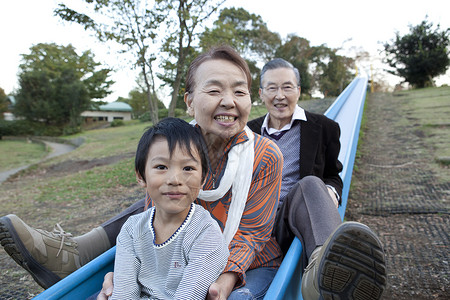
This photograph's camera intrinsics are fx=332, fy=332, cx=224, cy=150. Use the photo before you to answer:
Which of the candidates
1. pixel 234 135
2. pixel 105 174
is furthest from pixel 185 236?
pixel 105 174

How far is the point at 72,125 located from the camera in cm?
2547

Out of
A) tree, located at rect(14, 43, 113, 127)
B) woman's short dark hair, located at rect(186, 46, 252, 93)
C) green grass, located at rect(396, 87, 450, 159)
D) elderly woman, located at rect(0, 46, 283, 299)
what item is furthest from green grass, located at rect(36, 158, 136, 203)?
tree, located at rect(14, 43, 113, 127)

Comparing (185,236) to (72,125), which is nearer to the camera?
(185,236)

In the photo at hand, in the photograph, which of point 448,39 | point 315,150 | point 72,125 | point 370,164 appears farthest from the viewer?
point 72,125

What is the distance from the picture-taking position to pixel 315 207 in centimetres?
148

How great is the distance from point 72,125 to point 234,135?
88.1ft

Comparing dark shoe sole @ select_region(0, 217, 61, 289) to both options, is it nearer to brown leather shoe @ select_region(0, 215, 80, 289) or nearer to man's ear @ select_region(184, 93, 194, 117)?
brown leather shoe @ select_region(0, 215, 80, 289)

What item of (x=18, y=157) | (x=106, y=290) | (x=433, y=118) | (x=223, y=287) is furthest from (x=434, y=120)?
(x=18, y=157)

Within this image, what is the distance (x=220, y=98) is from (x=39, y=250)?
103cm

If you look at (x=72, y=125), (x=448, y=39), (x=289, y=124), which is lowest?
(x=72, y=125)

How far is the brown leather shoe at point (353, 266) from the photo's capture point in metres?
0.98

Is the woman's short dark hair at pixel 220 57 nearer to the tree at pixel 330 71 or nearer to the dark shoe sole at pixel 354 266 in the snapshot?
the dark shoe sole at pixel 354 266

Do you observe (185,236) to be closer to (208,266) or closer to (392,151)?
(208,266)

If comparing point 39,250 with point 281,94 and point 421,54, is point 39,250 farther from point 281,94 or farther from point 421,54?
point 421,54
